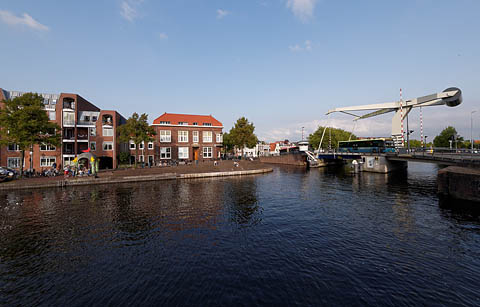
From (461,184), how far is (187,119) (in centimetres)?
6039

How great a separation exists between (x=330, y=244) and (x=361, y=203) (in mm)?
11975

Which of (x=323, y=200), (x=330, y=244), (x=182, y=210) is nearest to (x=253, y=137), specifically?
(x=323, y=200)

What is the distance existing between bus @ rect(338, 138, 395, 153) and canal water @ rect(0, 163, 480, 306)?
3083cm

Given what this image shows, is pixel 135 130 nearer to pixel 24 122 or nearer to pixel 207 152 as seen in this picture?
pixel 24 122

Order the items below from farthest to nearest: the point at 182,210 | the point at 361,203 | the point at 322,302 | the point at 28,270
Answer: the point at 361,203, the point at 182,210, the point at 28,270, the point at 322,302

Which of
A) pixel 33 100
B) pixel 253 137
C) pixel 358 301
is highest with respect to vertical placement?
pixel 33 100

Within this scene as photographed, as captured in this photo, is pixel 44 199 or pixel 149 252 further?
pixel 44 199

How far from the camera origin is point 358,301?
7590mm

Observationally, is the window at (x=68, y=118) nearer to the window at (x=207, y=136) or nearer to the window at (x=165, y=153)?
the window at (x=165, y=153)

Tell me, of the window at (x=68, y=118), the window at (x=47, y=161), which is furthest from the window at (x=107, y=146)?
the window at (x=47, y=161)

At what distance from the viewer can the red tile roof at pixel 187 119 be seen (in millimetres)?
61222

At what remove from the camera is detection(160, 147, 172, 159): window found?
59.6 meters

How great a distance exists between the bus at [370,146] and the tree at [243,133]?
27.7 meters

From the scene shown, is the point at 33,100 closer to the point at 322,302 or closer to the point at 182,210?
the point at 182,210
